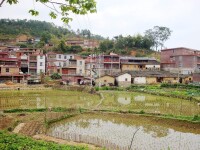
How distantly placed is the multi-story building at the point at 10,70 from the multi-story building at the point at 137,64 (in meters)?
22.3

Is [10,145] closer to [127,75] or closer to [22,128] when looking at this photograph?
[22,128]

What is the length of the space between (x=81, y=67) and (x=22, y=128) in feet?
121

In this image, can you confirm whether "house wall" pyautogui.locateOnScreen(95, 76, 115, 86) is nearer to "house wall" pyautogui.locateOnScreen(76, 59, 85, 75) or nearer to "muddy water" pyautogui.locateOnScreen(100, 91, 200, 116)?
"house wall" pyautogui.locateOnScreen(76, 59, 85, 75)

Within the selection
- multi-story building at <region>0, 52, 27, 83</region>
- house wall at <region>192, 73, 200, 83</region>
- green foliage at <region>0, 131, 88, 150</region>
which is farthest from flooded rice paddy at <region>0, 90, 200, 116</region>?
house wall at <region>192, 73, 200, 83</region>

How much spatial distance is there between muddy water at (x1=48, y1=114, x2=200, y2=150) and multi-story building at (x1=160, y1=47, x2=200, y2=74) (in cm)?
3490

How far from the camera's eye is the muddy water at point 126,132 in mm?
16844

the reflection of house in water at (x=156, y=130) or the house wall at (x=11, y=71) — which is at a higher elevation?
the house wall at (x=11, y=71)

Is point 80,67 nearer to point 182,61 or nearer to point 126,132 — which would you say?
point 182,61

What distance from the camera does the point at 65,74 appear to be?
53.2 m

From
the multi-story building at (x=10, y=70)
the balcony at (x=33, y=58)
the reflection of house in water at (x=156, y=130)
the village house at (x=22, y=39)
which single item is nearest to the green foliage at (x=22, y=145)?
the reflection of house in water at (x=156, y=130)

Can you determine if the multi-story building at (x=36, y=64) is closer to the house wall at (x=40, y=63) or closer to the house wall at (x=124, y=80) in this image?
the house wall at (x=40, y=63)

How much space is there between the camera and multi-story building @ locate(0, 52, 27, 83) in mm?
47906

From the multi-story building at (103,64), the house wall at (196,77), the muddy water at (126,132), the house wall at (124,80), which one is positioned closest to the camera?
the muddy water at (126,132)

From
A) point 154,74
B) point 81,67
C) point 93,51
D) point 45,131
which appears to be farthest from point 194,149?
point 93,51
